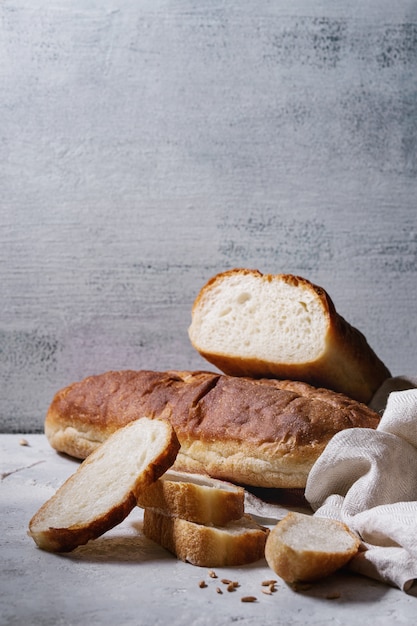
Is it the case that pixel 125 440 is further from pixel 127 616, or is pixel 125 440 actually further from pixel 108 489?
pixel 127 616

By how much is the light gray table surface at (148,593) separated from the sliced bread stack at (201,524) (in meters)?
0.02

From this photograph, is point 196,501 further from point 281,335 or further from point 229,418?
point 281,335

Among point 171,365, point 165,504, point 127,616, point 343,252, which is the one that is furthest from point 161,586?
point 343,252

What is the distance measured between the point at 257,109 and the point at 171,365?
3.44 ft

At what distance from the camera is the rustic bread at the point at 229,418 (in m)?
1.85

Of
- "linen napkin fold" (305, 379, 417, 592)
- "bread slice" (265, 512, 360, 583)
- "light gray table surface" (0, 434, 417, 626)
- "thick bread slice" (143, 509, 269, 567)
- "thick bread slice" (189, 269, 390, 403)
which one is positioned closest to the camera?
"light gray table surface" (0, 434, 417, 626)

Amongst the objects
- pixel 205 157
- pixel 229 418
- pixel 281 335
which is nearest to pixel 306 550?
pixel 229 418

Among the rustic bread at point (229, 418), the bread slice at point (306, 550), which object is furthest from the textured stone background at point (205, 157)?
the bread slice at point (306, 550)

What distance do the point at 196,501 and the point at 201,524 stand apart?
5cm

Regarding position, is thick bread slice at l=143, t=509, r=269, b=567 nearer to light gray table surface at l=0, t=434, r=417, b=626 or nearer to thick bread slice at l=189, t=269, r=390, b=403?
light gray table surface at l=0, t=434, r=417, b=626

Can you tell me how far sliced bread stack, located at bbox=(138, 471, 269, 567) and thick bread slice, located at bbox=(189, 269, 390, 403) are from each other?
0.66 m

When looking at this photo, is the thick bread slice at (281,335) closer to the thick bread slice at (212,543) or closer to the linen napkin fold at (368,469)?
the linen napkin fold at (368,469)

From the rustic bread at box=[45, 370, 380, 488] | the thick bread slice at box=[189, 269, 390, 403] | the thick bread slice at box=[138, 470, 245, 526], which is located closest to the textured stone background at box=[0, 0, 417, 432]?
the thick bread slice at box=[189, 269, 390, 403]

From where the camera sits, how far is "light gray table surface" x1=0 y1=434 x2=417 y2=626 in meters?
1.18
